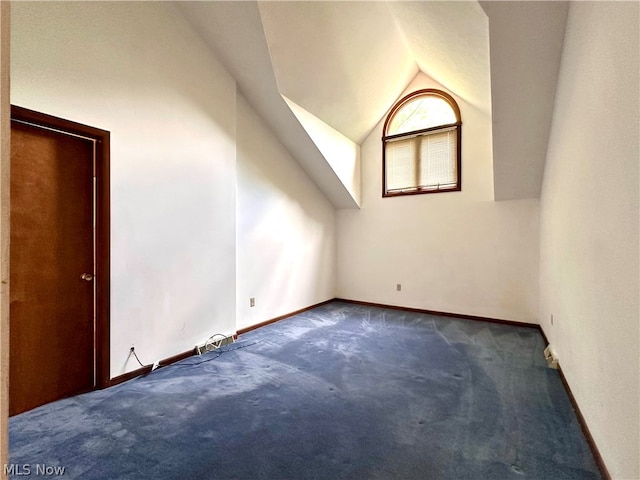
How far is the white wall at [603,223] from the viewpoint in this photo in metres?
1.17

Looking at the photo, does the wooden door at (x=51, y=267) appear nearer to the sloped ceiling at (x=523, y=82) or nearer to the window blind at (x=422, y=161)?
the sloped ceiling at (x=523, y=82)

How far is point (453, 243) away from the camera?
4.55m

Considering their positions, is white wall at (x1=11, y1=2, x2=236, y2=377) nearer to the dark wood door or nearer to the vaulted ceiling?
the dark wood door

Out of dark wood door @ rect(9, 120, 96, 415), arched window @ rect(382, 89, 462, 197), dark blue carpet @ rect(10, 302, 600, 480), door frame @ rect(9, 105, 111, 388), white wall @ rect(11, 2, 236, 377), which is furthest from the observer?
arched window @ rect(382, 89, 462, 197)

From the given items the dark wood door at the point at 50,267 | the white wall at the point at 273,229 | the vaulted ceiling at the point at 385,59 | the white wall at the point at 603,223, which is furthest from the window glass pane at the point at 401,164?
the dark wood door at the point at 50,267

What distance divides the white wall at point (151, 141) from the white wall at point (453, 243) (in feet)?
8.54

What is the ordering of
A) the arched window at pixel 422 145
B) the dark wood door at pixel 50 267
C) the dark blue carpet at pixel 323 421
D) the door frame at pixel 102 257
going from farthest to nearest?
the arched window at pixel 422 145 < the door frame at pixel 102 257 < the dark wood door at pixel 50 267 < the dark blue carpet at pixel 323 421

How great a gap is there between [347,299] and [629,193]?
4.67 metres

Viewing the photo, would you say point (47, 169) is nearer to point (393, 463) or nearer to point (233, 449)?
point (233, 449)

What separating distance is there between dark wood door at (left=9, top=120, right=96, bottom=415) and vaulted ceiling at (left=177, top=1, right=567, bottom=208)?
1.86m

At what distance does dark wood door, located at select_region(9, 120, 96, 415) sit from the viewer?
6.67 feet

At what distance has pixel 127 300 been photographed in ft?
8.32

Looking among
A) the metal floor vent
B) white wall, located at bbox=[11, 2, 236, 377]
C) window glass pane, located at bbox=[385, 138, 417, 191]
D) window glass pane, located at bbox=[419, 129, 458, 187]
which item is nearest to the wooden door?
white wall, located at bbox=[11, 2, 236, 377]

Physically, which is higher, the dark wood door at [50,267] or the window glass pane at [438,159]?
the window glass pane at [438,159]
